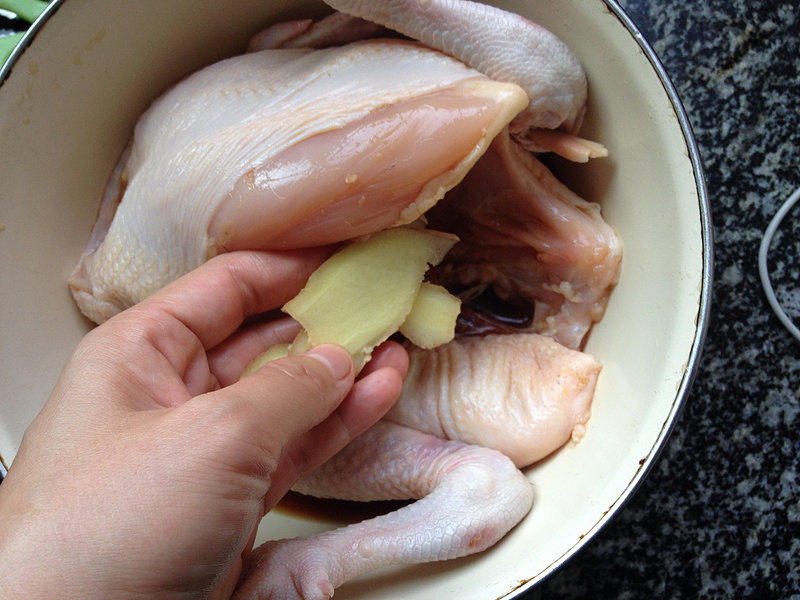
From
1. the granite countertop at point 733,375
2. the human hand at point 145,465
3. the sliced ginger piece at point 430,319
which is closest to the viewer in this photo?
the human hand at point 145,465

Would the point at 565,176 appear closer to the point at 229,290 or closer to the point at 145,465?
the point at 229,290

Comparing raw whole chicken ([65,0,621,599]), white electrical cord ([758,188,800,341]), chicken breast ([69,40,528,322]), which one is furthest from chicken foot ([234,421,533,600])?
white electrical cord ([758,188,800,341])

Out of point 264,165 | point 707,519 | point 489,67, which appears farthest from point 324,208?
point 707,519

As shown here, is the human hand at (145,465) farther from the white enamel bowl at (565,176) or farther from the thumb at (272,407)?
the white enamel bowl at (565,176)

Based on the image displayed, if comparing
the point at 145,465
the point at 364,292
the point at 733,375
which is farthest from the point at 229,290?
the point at 733,375

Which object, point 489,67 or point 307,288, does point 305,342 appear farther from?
point 489,67

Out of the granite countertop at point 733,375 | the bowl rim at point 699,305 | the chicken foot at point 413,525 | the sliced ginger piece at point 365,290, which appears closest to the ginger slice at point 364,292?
the sliced ginger piece at point 365,290

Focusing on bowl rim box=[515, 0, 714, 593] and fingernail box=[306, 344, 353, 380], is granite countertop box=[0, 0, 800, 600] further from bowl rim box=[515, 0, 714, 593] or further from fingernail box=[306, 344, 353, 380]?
fingernail box=[306, 344, 353, 380]
